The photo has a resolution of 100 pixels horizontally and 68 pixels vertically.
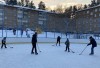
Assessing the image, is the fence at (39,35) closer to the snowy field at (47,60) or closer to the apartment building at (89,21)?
the snowy field at (47,60)

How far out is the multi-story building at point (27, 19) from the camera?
4819 centimetres

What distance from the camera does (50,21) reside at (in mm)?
53531

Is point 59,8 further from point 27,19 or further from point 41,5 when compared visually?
point 27,19

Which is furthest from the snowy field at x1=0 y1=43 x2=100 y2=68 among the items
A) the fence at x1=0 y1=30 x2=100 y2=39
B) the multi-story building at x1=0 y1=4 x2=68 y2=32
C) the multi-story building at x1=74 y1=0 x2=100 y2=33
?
the multi-story building at x1=74 y1=0 x2=100 y2=33

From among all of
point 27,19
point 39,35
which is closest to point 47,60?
point 39,35

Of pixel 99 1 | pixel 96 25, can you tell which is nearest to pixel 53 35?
pixel 96 25

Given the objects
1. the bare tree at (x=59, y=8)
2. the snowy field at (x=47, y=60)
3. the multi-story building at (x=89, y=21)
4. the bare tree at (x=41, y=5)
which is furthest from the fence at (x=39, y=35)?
the bare tree at (x=59, y=8)

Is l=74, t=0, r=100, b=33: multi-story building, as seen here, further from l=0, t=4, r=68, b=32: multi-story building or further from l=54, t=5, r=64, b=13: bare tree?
l=54, t=5, r=64, b=13: bare tree

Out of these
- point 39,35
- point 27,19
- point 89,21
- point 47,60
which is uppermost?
point 27,19

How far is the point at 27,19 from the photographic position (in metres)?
55.2

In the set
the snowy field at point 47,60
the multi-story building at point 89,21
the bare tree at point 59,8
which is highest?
the bare tree at point 59,8

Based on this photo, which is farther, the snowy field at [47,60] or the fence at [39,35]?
the fence at [39,35]

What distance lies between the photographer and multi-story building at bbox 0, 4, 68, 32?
48188 mm

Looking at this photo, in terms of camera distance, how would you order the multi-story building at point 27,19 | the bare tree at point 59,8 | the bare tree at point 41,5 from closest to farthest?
1. the multi-story building at point 27,19
2. the bare tree at point 41,5
3. the bare tree at point 59,8
